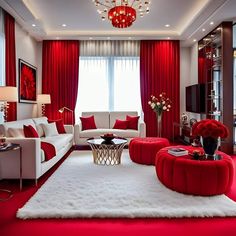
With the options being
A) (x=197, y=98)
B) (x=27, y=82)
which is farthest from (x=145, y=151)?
(x=27, y=82)

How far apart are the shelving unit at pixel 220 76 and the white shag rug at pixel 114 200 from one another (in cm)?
271

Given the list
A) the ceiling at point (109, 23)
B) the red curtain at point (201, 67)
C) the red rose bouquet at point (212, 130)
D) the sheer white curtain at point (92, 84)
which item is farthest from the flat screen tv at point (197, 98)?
the red rose bouquet at point (212, 130)

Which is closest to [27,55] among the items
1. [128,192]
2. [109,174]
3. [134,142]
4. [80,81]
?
[80,81]

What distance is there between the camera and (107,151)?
4.67m

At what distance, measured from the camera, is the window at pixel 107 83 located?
295 inches

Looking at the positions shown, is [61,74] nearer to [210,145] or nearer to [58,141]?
[58,141]

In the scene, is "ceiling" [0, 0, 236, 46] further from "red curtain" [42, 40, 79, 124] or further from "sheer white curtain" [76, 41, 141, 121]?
"sheer white curtain" [76, 41, 141, 121]

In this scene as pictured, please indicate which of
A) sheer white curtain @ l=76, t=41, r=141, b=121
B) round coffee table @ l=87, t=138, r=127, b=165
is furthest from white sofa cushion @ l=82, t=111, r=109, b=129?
round coffee table @ l=87, t=138, r=127, b=165

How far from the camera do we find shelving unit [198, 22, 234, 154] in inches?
216

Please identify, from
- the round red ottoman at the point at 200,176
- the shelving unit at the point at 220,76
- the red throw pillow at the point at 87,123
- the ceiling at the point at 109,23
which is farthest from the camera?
the red throw pillow at the point at 87,123

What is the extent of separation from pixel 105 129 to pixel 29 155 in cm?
315

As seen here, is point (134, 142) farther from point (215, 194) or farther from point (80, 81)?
point (80, 81)

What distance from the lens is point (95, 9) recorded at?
5.31 meters

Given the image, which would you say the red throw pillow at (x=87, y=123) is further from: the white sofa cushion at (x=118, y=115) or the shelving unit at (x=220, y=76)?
the shelving unit at (x=220, y=76)
